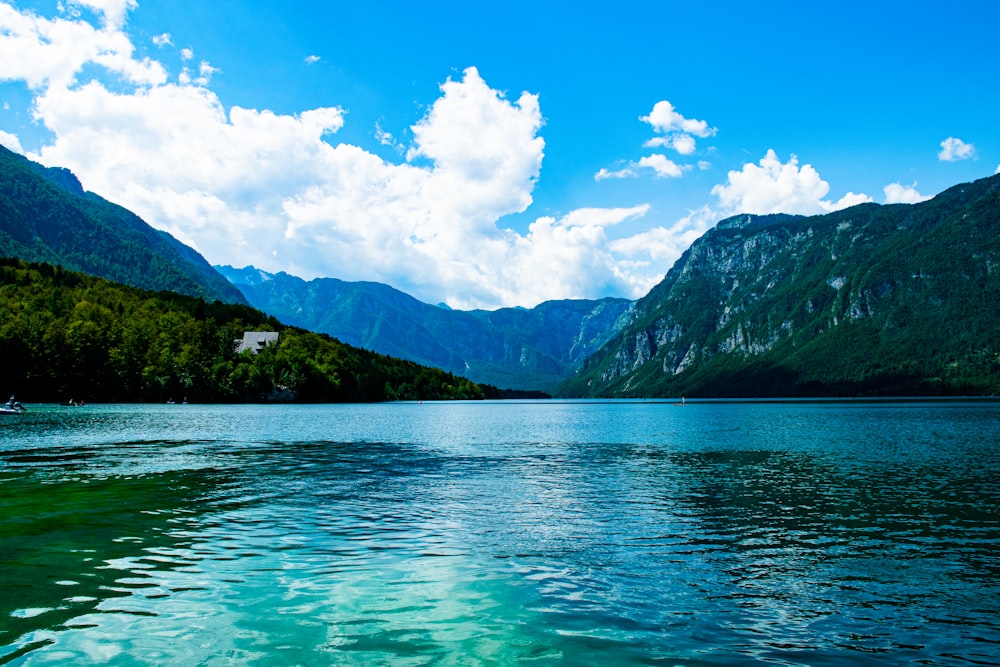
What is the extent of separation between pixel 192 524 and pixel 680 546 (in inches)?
857

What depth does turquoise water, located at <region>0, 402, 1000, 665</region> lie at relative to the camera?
49.5 ft

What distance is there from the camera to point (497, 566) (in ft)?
73.9

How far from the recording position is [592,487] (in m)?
42.2

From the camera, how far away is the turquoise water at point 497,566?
15.1 m

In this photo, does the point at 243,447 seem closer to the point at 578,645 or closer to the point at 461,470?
the point at 461,470

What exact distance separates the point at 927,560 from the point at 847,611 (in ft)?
26.0

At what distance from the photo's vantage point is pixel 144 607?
Answer: 57.3 ft

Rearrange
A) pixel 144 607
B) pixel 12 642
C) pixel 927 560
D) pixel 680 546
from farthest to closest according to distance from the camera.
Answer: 1. pixel 680 546
2. pixel 927 560
3. pixel 144 607
4. pixel 12 642

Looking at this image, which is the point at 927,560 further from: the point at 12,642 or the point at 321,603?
the point at 12,642

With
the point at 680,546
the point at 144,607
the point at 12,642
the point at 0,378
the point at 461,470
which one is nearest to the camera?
the point at 12,642

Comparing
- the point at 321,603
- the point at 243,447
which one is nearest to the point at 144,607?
the point at 321,603

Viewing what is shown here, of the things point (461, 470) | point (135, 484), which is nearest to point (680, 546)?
point (461, 470)

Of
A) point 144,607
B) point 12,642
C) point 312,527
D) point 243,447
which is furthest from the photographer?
point 243,447

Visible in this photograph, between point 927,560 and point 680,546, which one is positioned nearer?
point 927,560
